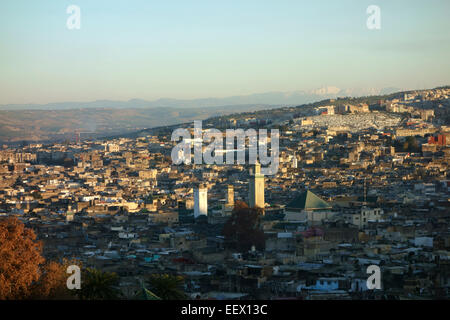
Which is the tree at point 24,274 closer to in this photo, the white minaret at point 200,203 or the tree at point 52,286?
the tree at point 52,286

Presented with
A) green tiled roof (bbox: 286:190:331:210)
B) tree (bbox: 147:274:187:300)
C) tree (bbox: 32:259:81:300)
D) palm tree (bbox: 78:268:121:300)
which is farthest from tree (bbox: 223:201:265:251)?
tree (bbox: 32:259:81:300)

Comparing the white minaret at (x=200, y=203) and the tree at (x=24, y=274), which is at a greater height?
the tree at (x=24, y=274)

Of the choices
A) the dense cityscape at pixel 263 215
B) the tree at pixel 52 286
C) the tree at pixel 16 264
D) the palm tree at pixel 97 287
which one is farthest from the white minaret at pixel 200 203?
the tree at pixel 52 286

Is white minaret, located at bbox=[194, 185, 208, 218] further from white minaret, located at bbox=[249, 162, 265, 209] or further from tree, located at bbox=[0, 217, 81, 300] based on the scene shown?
tree, located at bbox=[0, 217, 81, 300]

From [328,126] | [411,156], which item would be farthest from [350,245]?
[328,126]

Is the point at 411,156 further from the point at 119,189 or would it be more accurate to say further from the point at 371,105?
the point at 371,105

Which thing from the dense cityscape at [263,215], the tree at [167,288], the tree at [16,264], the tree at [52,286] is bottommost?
the dense cityscape at [263,215]

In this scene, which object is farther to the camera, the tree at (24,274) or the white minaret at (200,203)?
the white minaret at (200,203)

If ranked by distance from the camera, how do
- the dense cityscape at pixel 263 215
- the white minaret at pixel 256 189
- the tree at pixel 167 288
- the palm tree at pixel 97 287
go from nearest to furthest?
the palm tree at pixel 97 287, the tree at pixel 167 288, the dense cityscape at pixel 263 215, the white minaret at pixel 256 189
